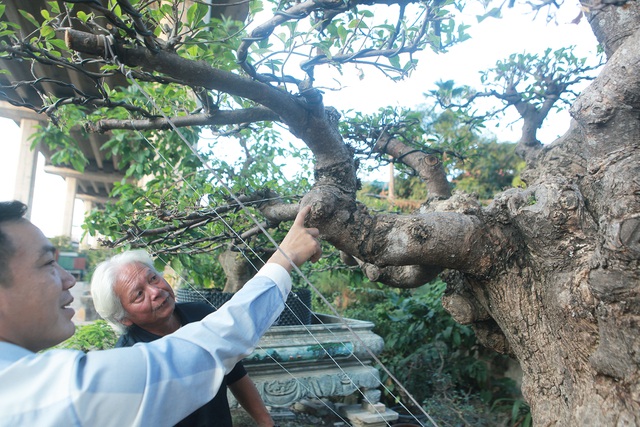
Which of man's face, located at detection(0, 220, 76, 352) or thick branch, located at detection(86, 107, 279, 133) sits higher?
thick branch, located at detection(86, 107, 279, 133)

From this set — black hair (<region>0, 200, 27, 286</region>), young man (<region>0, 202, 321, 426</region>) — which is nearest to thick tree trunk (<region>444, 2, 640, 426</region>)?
young man (<region>0, 202, 321, 426</region>)

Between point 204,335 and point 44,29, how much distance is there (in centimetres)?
184

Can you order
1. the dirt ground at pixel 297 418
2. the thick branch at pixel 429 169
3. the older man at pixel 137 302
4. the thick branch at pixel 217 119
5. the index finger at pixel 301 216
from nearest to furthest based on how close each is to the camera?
the index finger at pixel 301 216, the older man at pixel 137 302, the thick branch at pixel 217 119, the thick branch at pixel 429 169, the dirt ground at pixel 297 418

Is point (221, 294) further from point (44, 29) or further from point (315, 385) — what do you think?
point (44, 29)

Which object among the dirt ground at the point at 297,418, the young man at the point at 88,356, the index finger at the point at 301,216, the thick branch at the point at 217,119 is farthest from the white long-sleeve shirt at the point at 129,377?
the dirt ground at the point at 297,418

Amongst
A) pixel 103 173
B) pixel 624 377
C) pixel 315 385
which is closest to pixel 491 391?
pixel 315 385

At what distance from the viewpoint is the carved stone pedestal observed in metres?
3.65

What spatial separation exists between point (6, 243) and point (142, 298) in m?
1.15

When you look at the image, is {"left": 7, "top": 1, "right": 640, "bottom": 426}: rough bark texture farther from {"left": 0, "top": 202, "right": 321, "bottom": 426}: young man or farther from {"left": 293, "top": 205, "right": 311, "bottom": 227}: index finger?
{"left": 0, "top": 202, "right": 321, "bottom": 426}: young man

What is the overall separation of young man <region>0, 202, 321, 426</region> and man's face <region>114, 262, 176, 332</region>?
98 cm

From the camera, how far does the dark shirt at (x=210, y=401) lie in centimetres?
204

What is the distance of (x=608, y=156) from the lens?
72.5 inches

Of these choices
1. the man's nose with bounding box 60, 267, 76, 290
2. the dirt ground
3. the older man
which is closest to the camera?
the man's nose with bounding box 60, 267, 76, 290

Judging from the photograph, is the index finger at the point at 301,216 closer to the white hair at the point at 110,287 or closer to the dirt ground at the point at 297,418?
the white hair at the point at 110,287
